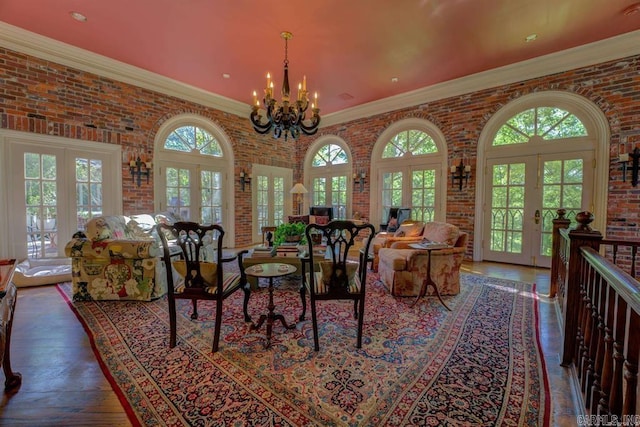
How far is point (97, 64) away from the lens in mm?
4398

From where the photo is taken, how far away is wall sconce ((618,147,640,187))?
150 inches

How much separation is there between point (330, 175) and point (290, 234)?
3.78m

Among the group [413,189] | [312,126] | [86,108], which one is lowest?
[413,189]

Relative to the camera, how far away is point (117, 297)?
124 inches

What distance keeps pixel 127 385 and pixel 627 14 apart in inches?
238

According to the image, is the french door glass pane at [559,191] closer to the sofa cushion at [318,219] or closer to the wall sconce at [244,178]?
the sofa cushion at [318,219]

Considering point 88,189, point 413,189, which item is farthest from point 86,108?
point 413,189

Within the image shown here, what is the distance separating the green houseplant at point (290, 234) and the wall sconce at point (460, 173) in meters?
3.27

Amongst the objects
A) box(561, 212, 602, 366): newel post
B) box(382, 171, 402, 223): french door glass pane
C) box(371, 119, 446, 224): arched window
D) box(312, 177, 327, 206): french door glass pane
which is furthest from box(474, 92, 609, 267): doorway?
box(312, 177, 327, 206): french door glass pane

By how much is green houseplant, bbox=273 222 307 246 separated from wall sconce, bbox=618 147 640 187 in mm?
4553

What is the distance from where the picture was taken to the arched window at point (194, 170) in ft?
17.8

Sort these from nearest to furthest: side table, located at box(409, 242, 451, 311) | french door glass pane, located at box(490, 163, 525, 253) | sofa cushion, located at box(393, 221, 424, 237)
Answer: side table, located at box(409, 242, 451, 311) < sofa cushion, located at box(393, 221, 424, 237) < french door glass pane, located at box(490, 163, 525, 253)

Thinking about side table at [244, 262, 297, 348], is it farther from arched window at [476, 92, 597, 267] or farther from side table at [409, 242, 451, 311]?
arched window at [476, 92, 597, 267]

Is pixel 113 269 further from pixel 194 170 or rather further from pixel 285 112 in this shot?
pixel 194 170
